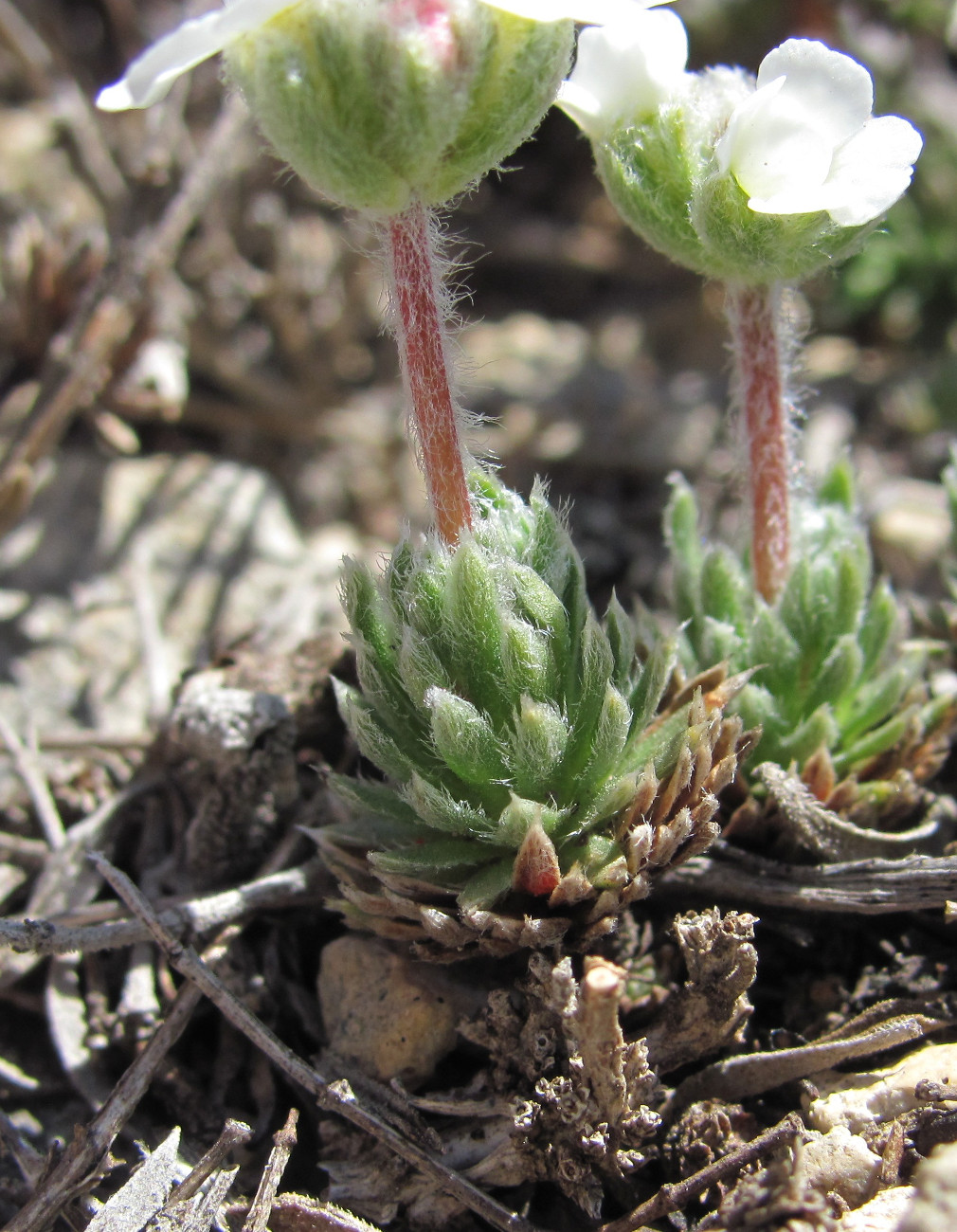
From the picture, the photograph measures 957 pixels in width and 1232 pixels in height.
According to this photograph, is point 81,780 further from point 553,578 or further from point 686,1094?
point 686,1094

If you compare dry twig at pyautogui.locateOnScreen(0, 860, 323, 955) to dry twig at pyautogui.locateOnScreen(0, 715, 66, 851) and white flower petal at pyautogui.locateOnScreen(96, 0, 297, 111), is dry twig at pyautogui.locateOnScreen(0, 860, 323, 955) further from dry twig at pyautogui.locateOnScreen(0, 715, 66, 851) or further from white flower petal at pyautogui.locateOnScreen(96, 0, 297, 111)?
white flower petal at pyautogui.locateOnScreen(96, 0, 297, 111)

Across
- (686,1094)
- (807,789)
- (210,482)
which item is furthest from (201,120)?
(686,1094)

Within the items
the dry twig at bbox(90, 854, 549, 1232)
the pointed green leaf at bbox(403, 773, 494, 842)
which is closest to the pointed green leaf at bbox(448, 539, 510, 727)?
the pointed green leaf at bbox(403, 773, 494, 842)

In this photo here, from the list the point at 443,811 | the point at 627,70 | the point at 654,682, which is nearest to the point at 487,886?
the point at 443,811

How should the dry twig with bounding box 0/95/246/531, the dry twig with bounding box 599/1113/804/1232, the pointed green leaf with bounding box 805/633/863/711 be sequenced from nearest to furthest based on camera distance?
the dry twig with bounding box 599/1113/804/1232 < the pointed green leaf with bounding box 805/633/863/711 < the dry twig with bounding box 0/95/246/531

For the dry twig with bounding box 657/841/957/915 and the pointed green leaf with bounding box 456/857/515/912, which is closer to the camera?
the pointed green leaf with bounding box 456/857/515/912

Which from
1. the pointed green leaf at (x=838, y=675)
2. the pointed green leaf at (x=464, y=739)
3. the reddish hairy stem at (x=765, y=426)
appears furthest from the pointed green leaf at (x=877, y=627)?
the pointed green leaf at (x=464, y=739)
